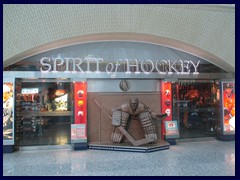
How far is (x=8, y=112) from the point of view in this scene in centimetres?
736

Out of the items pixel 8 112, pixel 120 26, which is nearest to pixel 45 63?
pixel 8 112

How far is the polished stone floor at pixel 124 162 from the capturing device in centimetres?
538

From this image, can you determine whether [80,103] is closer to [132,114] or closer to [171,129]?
[132,114]

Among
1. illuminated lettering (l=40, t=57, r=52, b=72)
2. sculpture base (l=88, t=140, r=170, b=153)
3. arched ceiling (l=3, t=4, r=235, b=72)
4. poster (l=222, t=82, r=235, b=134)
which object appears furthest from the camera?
poster (l=222, t=82, r=235, b=134)

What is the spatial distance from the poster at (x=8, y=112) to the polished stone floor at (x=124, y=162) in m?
0.58

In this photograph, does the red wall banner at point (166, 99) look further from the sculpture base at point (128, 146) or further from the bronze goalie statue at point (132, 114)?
the sculpture base at point (128, 146)

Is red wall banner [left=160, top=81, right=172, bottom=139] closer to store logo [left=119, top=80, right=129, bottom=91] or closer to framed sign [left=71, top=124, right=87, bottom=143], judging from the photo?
store logo [left=119, top=80, right=129, bottom=91]

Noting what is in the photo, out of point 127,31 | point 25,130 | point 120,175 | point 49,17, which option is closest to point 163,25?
point 127,31

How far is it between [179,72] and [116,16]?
9.97ft

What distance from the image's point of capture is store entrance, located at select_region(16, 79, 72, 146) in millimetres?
7930

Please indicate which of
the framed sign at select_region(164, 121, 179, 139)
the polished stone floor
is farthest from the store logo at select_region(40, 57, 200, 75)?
the polished stone floor

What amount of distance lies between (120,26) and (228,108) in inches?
206

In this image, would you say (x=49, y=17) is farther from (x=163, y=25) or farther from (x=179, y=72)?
(x=179, y=72)

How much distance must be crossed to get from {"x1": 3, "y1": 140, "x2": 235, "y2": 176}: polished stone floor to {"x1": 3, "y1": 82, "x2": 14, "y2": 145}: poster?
0.58 meters
